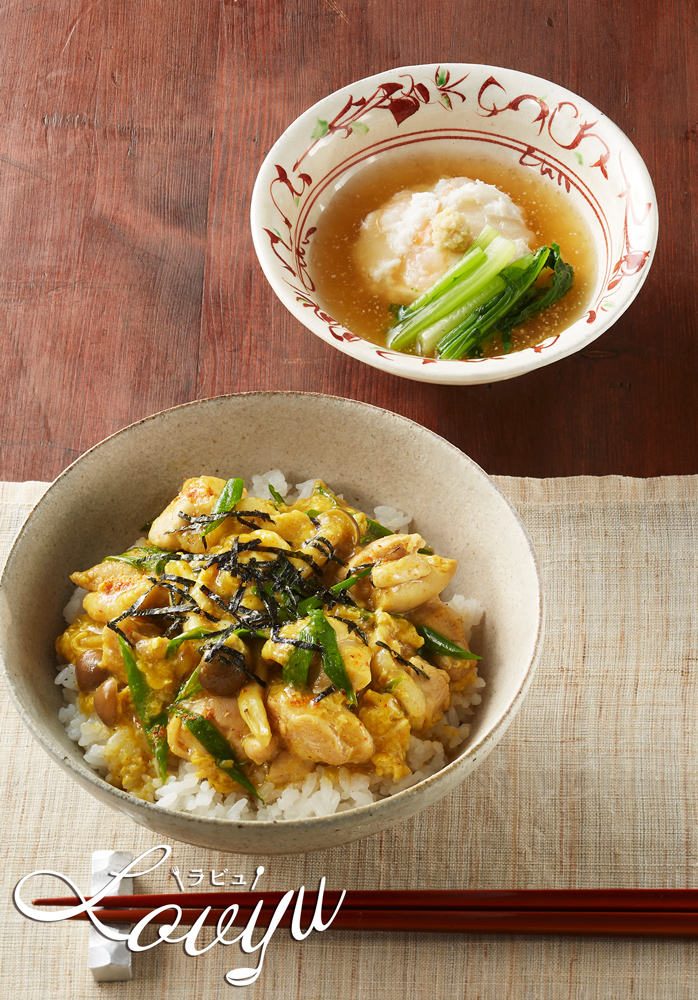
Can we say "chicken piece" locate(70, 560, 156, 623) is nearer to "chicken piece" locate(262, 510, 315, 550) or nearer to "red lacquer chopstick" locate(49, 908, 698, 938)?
"chicken piece" locate(262, 510, 315, 550)

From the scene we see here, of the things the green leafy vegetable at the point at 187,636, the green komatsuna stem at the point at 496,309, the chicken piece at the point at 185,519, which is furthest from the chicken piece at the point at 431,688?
the green komatsuna stem at the point at 496,309

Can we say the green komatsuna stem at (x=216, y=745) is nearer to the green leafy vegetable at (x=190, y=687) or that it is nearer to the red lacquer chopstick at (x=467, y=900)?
the green leafy vegetable at (x=190, y=687)

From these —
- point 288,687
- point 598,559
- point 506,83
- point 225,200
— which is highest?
point 506,83

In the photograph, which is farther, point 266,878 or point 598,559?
point 598,559

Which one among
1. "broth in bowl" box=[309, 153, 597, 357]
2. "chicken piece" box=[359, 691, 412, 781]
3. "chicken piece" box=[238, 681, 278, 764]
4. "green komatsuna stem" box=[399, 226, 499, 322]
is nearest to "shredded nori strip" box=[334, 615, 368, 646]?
"chicken piece" box=[359, 691, 412, 781]

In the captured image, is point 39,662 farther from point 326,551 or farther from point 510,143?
point 510,143

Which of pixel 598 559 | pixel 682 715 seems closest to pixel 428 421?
pixel 598 559

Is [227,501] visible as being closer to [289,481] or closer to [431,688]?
[289,481]
